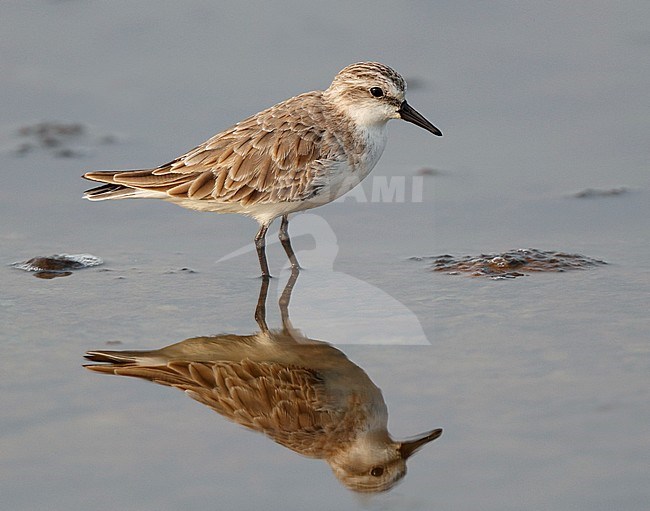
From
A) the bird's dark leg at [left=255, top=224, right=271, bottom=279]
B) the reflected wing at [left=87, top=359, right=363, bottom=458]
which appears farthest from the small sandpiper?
the reflected wing at [left=87, top=359, right=363, bottom=458]

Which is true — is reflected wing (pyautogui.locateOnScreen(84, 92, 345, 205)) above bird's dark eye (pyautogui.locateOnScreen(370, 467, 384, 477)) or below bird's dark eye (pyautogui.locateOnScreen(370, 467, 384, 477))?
above

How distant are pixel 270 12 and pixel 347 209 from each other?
3292mm

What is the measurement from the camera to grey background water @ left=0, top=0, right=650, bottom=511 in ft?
17.1

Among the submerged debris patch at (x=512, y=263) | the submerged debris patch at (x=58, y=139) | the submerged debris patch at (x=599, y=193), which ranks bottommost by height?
the submerged debris patch at (x=512, y=263)

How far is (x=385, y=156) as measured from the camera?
9703mm

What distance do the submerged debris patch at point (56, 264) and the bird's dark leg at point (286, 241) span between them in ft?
4.58

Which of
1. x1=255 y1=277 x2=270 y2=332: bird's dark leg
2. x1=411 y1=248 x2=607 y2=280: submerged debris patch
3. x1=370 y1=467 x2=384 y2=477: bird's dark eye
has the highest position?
x1=411 y1=248 x2=607 y2=280: submerged debris patch

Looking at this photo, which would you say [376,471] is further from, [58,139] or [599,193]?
[58,139]

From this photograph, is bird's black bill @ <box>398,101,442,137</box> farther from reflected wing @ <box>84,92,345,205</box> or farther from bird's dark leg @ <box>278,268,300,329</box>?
bird's dark leg @ <box>278,268,300,329</box>

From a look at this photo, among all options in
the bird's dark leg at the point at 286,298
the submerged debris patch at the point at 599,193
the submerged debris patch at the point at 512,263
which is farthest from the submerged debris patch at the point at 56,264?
the submerged debris patch at the point at 599,193

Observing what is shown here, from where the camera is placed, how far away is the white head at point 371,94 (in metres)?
8.43

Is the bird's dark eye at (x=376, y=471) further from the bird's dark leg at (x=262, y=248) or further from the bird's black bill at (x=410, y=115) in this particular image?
the bird's black bill at (x=410, y=115)

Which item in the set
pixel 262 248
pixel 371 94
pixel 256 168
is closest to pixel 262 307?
pixel 262 248

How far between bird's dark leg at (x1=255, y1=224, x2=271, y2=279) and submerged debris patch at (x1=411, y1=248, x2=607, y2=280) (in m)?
1.21
